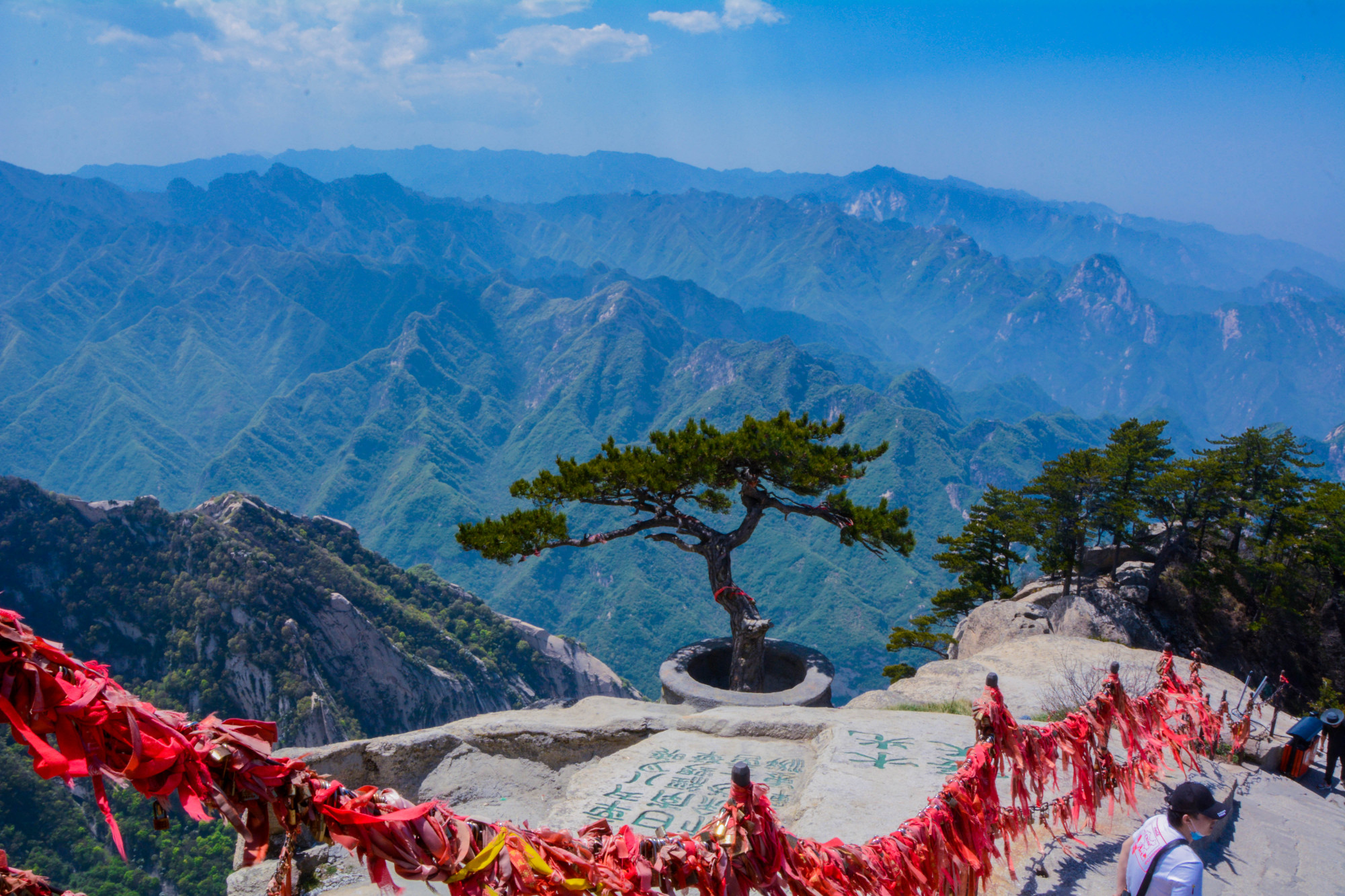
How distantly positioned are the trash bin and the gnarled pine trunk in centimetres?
707

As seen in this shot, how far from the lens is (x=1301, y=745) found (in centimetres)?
880

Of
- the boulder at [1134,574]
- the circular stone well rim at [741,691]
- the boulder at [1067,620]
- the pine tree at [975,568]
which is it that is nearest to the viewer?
the circular stone well rim at [741,691]

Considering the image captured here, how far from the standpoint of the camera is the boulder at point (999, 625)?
64.1 feet

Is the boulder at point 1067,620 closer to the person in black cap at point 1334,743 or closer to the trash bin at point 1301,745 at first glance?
the person in black cap at point 1334,743

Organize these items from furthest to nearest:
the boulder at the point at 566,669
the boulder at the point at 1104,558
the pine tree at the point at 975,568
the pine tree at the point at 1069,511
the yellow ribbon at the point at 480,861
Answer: the boulder at the point at 566,669
the pine tree at the point at 975,568
the boulder at the point at 1104,558
the pine tree at the point at 1069,511
the yellow ribbon at the point at 480,861

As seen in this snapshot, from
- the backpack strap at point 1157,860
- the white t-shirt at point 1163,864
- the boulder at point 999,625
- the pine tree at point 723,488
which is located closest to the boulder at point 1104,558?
the boulder at point 999,625

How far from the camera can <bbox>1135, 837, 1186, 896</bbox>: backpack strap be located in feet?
14.3

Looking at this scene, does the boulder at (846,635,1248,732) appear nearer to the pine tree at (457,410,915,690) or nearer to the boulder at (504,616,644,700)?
the pine tree at (457,410,915,690)

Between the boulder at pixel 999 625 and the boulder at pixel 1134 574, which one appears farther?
the boulder at pixel 1134 574

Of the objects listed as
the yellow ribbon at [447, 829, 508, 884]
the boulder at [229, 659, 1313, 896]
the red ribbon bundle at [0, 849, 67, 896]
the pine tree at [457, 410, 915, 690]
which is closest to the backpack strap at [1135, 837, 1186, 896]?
the boulder at [229, 659, 1313, 896]

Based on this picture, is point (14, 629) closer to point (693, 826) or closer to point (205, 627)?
point (693, 826)

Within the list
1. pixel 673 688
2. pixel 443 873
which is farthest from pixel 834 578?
pixel 443 873

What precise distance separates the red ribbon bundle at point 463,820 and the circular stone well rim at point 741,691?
4.87m

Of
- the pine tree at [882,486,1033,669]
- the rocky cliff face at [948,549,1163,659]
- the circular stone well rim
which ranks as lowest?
the pine tree at [882,486,1033,669]
